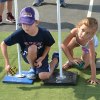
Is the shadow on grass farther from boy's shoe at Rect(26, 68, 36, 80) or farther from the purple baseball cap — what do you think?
the purple baseball cap

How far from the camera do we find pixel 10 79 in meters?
4.34

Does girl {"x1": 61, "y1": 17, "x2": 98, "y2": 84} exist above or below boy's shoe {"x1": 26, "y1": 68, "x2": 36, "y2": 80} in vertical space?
above

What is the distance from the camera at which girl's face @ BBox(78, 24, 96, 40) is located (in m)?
4.14

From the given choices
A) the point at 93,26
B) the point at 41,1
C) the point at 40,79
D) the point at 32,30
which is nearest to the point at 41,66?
the point at 40,79

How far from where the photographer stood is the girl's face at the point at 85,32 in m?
4.14

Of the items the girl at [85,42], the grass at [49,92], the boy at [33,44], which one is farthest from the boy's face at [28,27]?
the grass at [49,92]

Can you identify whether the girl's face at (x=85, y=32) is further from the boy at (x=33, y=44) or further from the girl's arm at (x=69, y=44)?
the boy at (x=33, y=44)

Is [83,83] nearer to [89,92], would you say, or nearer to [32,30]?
[89,92]

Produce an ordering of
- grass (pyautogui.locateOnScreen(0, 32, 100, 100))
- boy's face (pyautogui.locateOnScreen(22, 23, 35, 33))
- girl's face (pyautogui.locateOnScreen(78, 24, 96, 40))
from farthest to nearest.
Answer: girl's face (pyautogui.locateOnScreen(78, 24, 96, 40))
boy's face (pyautogui.locateOnScreen(22, 23, 35, 33))
grass (pyautogui.locateOnScreen(0, 32, 100, 100))

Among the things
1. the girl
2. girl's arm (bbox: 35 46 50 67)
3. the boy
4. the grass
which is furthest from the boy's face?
the grass

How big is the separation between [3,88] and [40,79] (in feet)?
1.62

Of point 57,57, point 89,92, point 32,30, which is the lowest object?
point 89,92

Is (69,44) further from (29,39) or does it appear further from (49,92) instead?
(49,92)

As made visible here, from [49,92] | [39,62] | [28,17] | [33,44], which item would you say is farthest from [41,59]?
[28,17]
